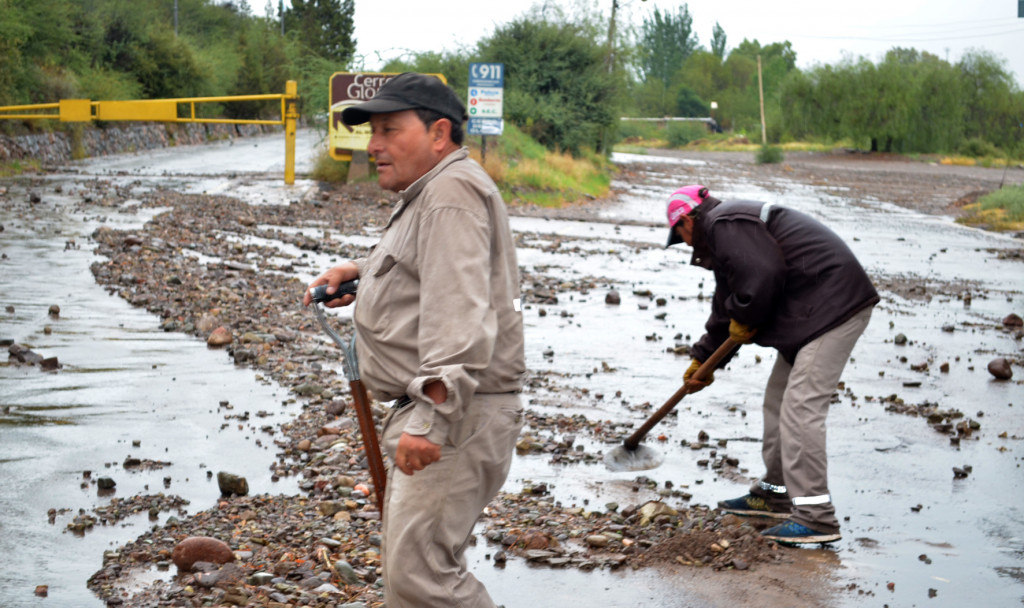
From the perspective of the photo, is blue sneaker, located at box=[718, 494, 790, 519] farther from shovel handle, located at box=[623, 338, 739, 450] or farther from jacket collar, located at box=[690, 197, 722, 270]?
jacket collar, located at box=[690, 197, 722, 270]

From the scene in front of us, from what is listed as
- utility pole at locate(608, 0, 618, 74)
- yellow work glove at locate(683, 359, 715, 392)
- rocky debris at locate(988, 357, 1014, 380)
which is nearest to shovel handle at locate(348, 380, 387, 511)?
yellow work glove at locate(683, 359, 715, 392)

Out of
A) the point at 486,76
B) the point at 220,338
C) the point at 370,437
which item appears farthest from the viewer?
the point at 486,76

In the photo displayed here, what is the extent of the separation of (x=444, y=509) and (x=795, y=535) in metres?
2.91

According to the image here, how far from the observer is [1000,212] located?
92.6 feet

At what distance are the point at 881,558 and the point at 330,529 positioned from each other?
2.65 meters

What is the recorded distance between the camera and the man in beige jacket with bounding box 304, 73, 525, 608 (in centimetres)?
299

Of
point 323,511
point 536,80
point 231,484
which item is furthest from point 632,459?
point 536,80

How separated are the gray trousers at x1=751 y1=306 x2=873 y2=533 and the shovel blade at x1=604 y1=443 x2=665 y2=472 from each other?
1181 mm

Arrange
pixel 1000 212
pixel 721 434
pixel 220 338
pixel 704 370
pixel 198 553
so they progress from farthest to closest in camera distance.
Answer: pixel 1000 212
pixel 220 338
pixel 721 434
pixel 704 370
pixel 198 553

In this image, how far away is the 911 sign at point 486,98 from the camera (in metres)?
23.0

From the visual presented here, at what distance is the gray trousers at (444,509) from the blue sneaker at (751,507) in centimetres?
294

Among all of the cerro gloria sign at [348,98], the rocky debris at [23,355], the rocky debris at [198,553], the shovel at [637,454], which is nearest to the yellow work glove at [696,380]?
the shovel at [637,454]

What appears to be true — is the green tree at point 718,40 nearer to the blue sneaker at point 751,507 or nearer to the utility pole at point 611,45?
the utility pole at point 611,45

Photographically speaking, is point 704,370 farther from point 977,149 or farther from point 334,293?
point 977,149
